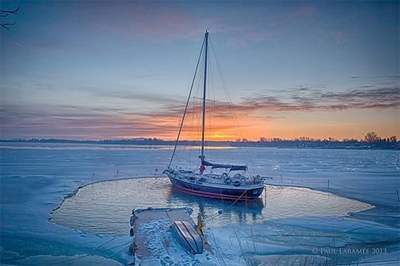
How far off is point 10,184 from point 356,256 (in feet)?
71.7

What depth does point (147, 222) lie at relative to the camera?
12.1 meters

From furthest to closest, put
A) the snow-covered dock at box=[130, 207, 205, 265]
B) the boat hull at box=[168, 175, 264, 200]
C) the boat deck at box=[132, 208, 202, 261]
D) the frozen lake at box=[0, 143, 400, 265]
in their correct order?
the boat hull at box=[168, 175, 264, 200] < the frozen lake at box=[0, 143, 400, 265] < the boat deck at box=[132, 208, 202, 261] < the snow-covered dock at box=[130, 207, 205, 265]

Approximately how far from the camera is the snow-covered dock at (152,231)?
908 cm

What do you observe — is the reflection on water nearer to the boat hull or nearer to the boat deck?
the boat hull

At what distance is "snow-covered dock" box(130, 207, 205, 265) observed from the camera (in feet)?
29.8

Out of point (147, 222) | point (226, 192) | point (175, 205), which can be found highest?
point (147, 222)

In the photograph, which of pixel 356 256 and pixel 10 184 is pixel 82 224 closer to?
pixel 356 256

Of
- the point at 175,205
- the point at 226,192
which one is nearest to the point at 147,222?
the point at 175,205

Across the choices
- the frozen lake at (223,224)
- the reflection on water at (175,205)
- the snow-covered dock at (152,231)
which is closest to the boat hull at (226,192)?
the reflection on water at (175,205)

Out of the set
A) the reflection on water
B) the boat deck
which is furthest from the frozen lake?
the boat deck

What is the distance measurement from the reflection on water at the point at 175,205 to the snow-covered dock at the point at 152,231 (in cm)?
93

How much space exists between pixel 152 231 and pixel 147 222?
3.62 feet

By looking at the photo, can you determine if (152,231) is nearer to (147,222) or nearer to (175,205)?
(147,222)

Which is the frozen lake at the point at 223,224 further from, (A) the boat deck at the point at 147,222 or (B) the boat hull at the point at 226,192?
(B) the boat hull at the point at 226,192
